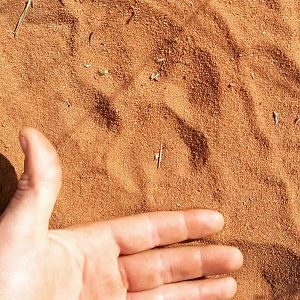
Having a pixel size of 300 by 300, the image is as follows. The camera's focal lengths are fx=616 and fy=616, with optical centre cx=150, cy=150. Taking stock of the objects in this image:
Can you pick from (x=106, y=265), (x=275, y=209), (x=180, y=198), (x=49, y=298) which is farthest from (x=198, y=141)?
(x=49, y=298)

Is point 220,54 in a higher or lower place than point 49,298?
higher

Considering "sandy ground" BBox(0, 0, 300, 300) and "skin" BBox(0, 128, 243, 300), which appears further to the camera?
"sandy ground" BBox(0, 0, 300, 300)

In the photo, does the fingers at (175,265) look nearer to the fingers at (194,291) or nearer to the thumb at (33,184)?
the fingers at (194,291)

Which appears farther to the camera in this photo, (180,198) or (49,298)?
(180,198)

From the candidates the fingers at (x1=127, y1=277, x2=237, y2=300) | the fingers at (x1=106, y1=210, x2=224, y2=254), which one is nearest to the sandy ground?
the fingers at (x1=106, y1=210, x2=224, y2=254)

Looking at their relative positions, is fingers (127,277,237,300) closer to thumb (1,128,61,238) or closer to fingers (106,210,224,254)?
fingers (106,210,224,254)

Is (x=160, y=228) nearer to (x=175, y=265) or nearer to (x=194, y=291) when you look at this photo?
(x=175, y=265)

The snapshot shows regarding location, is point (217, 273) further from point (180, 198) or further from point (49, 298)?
point (49, 298)

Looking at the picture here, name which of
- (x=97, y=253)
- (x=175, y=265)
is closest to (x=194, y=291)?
(x=175, y=265)
